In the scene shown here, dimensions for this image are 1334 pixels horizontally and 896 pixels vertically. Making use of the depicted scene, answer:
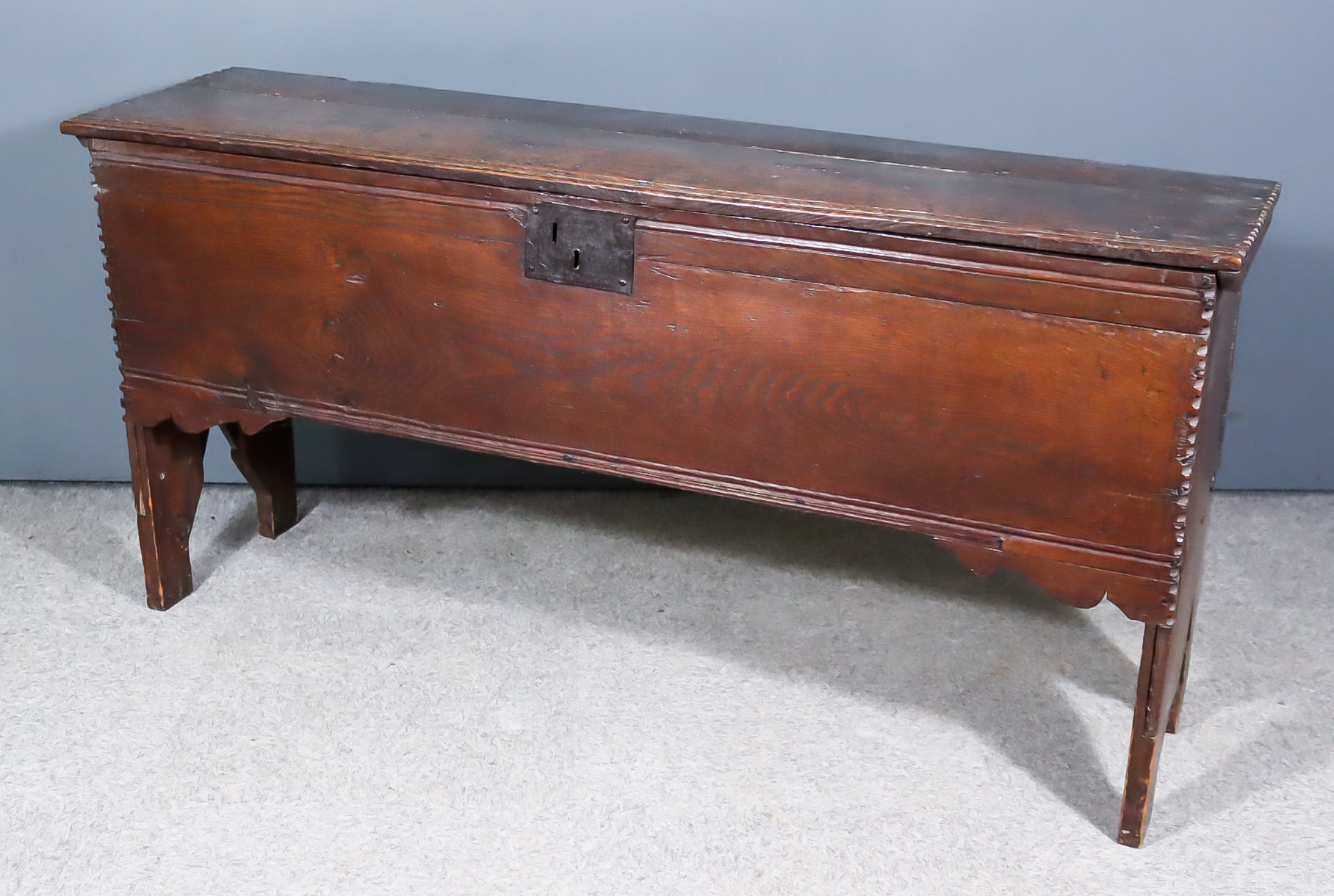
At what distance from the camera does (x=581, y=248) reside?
6.06ft

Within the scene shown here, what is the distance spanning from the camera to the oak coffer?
1.69 meters

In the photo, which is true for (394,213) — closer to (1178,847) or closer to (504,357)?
(504,357)

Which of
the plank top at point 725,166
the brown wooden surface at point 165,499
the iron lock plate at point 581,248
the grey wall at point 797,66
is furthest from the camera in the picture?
the grey wall at point 797,66

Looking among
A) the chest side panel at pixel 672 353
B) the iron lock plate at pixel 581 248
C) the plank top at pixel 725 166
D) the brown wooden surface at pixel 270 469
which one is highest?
the plank top at pixel 725 166

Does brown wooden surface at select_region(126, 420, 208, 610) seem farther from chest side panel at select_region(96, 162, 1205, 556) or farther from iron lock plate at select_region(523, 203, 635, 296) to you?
iron lock plate at select_region(523, 203, 635, 296)

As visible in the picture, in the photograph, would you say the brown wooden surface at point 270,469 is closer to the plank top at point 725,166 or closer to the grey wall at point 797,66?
the grey wall at point 797,66

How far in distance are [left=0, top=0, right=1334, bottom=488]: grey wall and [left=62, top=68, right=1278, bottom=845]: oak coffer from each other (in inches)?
15.3

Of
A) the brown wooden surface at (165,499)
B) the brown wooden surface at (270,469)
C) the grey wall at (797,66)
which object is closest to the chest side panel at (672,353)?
the brown wooden surface at (165,499)

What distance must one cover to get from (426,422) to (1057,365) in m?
0.90

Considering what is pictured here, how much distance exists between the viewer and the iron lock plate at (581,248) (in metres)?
1.83

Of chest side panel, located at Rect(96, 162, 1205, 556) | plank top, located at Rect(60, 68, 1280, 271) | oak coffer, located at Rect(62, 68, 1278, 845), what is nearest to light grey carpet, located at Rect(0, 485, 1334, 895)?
oak coffer, located at Rect(62, 68, 1278, 845)

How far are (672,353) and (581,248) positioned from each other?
185mm

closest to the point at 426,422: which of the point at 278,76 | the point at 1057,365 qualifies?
the point at 278,76

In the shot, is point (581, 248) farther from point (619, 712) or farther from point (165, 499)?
point (165, 499)
